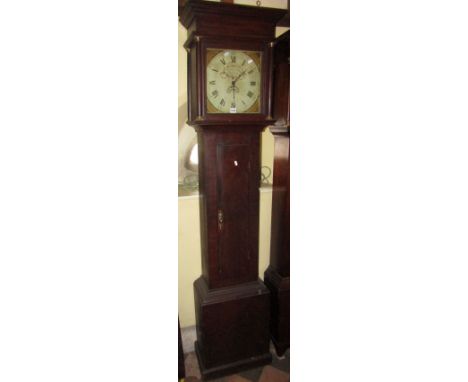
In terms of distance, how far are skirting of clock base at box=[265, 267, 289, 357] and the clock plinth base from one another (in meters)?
0.14

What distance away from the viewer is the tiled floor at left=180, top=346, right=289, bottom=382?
5.94 feet

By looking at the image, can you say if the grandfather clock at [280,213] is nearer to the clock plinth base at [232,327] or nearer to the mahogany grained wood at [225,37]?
the clock plinth base at [232,327]

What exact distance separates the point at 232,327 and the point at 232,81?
1.38m

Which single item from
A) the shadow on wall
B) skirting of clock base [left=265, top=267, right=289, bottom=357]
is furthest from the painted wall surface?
skirting of clock base [left=265, top=267, right=289, bottom=357]

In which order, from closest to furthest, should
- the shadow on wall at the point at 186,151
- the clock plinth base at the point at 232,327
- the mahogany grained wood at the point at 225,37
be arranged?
1. the mahogany grained wood at the point at 225,37
2. the clock plinth base at the point at 232,327
3. the shadow on wall at the point at 186,151

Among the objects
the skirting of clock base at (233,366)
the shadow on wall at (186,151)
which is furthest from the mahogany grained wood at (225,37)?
the skirting of clock base at (233,366)

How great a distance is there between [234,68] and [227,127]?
0.29 metres

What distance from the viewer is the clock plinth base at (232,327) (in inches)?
67.7

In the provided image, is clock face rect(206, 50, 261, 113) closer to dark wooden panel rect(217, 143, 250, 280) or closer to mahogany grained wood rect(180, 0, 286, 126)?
mahogany grained wood rect(180, 0, 286, 126)

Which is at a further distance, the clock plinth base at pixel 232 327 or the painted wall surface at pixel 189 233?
the painted wall surface at pixel 189 233

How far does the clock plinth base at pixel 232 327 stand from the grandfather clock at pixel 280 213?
156mm
